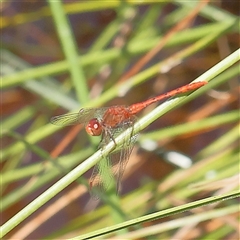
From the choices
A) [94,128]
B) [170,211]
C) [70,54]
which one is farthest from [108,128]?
[170,211]

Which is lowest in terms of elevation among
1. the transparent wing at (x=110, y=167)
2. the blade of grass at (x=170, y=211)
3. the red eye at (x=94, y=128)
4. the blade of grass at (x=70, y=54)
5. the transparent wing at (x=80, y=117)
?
the blade of grass at (x=170, y=211)

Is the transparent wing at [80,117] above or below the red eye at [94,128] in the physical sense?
above

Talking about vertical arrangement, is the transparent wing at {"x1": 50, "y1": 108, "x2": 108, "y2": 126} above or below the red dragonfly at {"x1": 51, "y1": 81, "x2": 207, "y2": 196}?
above

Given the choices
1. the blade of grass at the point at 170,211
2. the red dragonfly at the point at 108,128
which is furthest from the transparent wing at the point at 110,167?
the blade of grass at the point at 170,211

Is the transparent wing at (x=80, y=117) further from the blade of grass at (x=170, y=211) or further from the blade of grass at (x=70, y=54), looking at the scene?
the blade of grass at (x=170, y=211)

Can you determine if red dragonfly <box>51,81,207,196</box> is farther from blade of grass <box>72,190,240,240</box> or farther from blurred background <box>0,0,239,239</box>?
blade of grass <box>72,190,240,240</box>

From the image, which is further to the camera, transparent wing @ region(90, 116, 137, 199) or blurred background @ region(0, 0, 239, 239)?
blurred background @ region(0, 0, 239, 239)

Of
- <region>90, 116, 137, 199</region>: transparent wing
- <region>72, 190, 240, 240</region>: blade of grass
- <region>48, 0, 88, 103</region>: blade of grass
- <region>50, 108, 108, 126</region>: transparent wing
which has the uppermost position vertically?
<region>48, 0, 88, 103</region>: blade of grass

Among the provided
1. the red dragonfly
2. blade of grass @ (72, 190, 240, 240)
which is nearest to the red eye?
the red dragonfly
